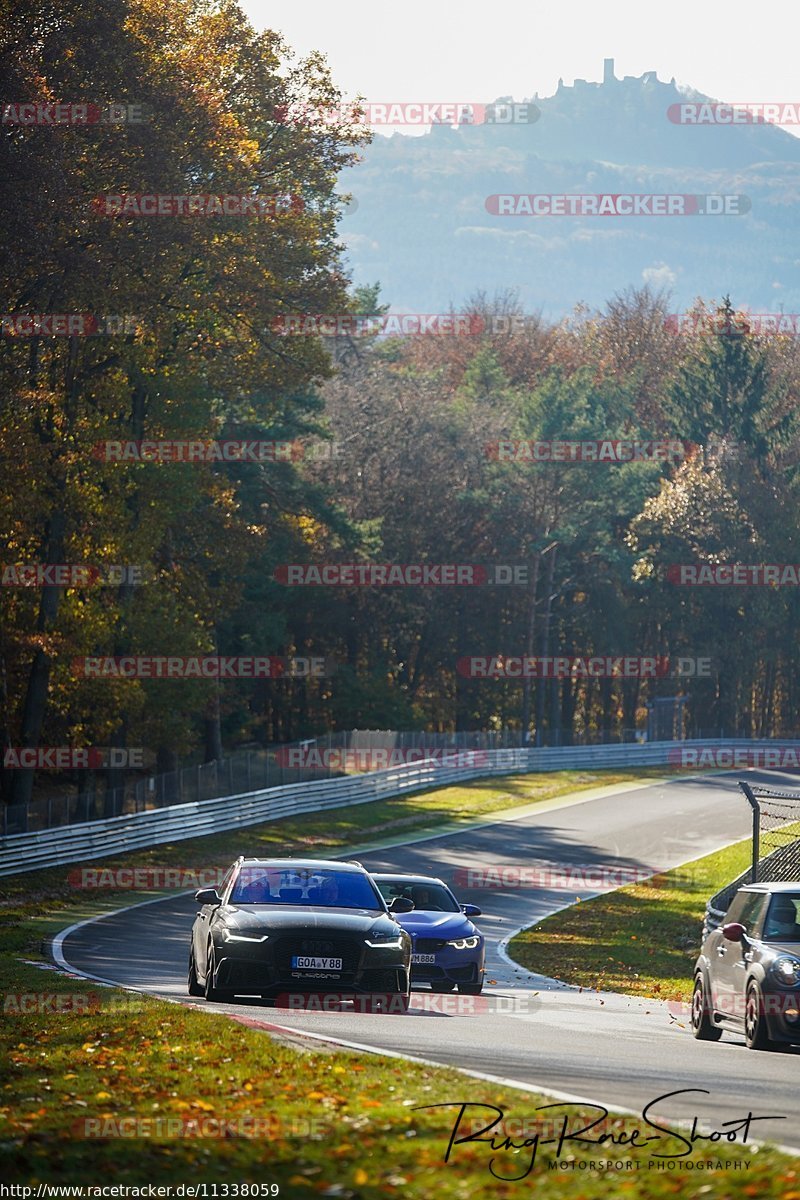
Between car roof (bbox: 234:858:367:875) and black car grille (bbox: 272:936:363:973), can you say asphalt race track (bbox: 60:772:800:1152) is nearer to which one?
black car grille (bbox: 272:936:363:973)

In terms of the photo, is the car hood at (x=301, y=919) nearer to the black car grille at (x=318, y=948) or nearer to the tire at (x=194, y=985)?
the black car grille at (x=318, y=948)

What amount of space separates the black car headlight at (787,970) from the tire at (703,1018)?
A: 5.87 feet

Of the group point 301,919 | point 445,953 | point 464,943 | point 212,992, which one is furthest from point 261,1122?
point 464,943

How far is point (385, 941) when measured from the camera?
A: 1576 centimetres

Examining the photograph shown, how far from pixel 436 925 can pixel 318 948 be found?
19.3ft

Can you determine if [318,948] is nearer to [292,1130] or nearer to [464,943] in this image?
[464,943]

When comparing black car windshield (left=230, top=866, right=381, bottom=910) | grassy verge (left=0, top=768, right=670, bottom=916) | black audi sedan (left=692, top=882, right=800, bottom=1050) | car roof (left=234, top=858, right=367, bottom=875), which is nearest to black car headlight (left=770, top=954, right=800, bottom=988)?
black audi sedan (left=692, top=882, right=800, bottom=1050)

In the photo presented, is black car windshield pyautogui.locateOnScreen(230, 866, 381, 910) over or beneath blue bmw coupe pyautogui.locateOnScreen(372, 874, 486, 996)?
over

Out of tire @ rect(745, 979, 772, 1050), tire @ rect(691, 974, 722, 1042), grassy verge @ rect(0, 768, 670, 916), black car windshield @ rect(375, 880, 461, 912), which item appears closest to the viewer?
tire @ rect(745, 979, 772, 1050)

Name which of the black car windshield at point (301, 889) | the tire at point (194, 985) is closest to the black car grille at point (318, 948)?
the black car windshield at point (301, 889)

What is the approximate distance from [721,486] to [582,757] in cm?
2083

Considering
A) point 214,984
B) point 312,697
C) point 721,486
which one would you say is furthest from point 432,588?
point 214,984

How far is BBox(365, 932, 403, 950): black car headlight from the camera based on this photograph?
15688 millimetres

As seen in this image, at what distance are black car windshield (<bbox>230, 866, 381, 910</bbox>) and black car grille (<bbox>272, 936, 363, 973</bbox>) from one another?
0.77 metres
